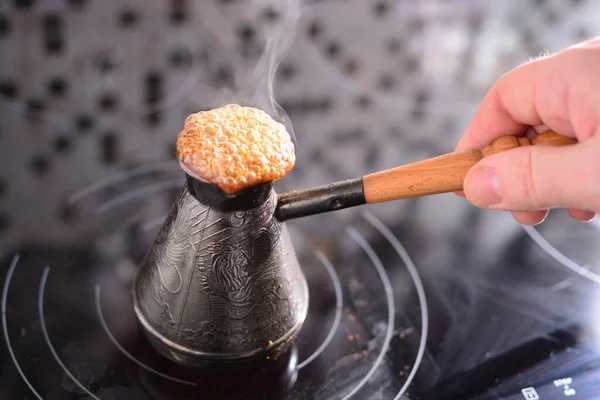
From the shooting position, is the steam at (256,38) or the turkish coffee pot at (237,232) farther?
the steam at (256,38)

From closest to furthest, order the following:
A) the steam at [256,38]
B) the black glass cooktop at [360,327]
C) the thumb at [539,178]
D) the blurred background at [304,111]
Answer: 1. the thumb at [539,178]
2. the black glass cooktop at [360,327]
3. the blurred background at [304,111]
4. the steam at [256,38]

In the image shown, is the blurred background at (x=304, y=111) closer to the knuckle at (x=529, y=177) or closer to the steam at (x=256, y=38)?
the steam at (x=256, y=38)

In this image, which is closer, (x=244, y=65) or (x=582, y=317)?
(x=582, y=317)

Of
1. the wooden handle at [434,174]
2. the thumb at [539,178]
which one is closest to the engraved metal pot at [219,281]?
the wooden handle at [434,174]

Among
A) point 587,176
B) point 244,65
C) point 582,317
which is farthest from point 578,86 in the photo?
point 244,65

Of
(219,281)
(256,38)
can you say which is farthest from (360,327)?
(256,38)

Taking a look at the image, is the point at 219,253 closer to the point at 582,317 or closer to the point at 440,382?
the point at 440,382
